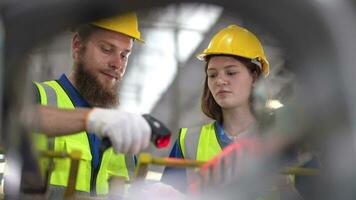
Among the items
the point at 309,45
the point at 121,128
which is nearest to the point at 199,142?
the point at 121,128

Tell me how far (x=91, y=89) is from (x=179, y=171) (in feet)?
1.37

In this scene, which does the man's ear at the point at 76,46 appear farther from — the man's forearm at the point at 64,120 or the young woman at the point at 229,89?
the man's forearm at the point at 64,120

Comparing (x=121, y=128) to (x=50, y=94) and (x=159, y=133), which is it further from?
(x=50, y=94)

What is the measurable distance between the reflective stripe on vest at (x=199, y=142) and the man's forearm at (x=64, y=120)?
2.23 feet

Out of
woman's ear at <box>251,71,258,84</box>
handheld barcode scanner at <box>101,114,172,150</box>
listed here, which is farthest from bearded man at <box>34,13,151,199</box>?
woman's ear at <box>251,71,258,84</box>

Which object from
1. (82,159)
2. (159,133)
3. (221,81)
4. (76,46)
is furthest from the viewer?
(76,46)

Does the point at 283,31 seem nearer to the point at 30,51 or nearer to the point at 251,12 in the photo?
the point at 251,12

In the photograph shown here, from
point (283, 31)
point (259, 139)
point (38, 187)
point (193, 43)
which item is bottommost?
point (38, 187)

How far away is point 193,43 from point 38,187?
5.15 meters

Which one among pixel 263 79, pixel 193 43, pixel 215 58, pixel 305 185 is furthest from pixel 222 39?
pixel 193 43

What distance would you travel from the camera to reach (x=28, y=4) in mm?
803

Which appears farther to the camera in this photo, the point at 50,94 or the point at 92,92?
the point at 92,92

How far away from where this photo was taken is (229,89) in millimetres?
1818

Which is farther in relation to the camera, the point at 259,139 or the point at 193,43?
the point at 193,43
